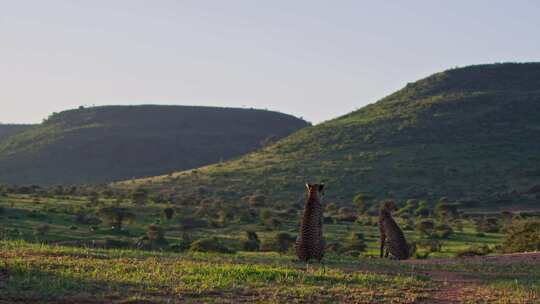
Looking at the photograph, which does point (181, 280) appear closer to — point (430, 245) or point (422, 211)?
point (430, 245)

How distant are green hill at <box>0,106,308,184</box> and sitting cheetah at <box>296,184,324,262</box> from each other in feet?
282

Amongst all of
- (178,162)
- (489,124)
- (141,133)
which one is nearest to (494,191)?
(489,124)

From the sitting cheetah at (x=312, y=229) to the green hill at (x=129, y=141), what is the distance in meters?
85.9

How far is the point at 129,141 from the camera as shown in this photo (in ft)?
387

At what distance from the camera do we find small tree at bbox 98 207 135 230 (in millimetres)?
35969

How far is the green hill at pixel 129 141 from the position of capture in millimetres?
105250

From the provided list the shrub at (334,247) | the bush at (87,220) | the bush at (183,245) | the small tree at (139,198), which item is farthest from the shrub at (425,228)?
the small tree at (139,198)

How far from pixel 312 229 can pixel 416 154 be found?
5428 cm

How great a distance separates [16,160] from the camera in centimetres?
10556

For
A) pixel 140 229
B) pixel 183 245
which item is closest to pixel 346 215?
pixel 140 229

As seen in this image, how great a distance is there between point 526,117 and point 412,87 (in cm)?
2210

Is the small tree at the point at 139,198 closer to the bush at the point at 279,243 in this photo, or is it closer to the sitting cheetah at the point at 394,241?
the bush at the point at 279,243

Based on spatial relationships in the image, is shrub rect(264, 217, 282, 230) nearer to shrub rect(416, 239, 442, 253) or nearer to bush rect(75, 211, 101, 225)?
bush rect(75, 211, 101, 225)

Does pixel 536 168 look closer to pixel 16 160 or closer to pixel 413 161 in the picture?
pixel 413 161
